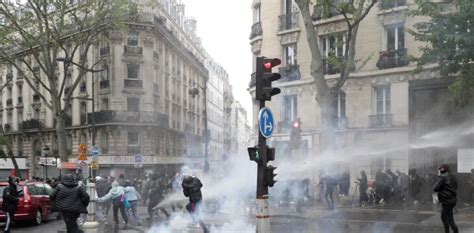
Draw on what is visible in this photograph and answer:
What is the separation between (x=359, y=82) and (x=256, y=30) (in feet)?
23.3

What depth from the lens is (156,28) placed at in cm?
3262

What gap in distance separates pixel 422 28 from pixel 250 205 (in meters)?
8.49

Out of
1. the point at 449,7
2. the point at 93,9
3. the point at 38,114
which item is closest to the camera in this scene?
the point at 449,7

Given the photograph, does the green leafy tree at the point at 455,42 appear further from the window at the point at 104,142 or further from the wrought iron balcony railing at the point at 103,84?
the wrought iron balcony railing at the point at 103,84

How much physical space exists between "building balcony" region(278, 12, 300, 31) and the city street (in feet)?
39.5

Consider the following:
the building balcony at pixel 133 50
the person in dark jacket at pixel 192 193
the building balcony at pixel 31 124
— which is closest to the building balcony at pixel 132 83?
the building balcony at pixel 133 50

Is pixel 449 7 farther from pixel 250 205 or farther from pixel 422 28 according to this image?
pixel 250 205

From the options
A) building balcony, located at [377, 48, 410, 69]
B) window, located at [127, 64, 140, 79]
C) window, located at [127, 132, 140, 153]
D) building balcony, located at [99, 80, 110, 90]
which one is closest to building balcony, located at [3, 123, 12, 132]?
building balcony, located at [99, 80, 110, 90]

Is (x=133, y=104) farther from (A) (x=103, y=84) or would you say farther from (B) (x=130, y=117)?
(A) (x=103, y=84)

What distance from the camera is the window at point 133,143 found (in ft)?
109

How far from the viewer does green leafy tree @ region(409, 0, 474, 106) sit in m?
15.5

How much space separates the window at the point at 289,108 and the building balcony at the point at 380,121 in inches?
180

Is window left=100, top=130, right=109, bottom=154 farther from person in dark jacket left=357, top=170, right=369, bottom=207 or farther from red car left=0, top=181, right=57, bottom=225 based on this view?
person in dark jacket left=357, top=170, right=369, bottom=207

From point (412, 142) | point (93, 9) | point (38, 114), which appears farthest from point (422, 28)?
point (38, 114)
